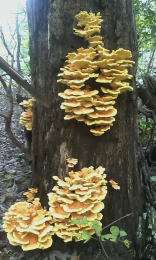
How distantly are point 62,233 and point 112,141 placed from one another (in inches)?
53.9

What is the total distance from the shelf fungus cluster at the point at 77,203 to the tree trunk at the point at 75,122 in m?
0.46

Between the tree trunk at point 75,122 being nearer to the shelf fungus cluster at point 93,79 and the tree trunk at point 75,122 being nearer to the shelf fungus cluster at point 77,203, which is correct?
the shelf fungus cluster at point 93,79

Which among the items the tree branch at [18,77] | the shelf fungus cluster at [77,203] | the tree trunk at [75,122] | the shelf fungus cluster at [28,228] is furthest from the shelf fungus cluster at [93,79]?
the shelf fungus cluster at [28,228]

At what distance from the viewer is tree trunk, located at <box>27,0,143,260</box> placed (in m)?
3.45

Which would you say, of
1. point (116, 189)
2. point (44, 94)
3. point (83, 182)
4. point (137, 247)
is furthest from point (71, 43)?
point (137, 247)

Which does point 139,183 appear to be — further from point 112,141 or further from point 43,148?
point 43,148

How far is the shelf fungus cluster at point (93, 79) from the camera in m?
3.08

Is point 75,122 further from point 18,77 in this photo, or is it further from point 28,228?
point 28,228

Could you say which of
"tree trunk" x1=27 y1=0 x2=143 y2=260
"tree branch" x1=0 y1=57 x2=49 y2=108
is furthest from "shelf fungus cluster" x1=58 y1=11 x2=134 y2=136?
"tree branch" x1=0 y1=57 x2=49 y2=108

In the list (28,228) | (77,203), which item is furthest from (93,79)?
(28,228)

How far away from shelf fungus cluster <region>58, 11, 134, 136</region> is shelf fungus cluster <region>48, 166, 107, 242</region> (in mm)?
678

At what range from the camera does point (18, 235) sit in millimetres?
2949

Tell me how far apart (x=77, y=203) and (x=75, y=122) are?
108cm

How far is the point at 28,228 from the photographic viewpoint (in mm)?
2844
